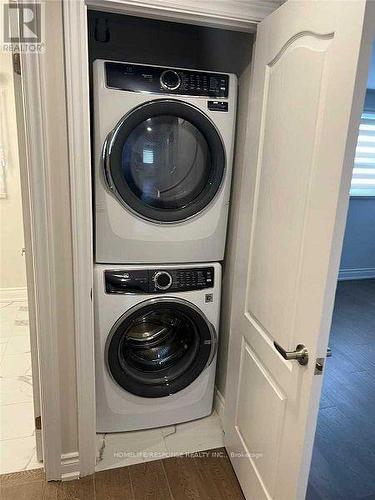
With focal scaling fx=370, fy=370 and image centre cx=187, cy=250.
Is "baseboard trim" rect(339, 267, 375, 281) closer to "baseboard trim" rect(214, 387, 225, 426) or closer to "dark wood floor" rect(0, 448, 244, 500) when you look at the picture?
"baseboard trim" rect(214, 387, 225, 426)

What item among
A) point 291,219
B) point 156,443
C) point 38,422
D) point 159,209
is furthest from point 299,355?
point 38,422

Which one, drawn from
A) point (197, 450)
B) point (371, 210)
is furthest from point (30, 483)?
point (371, 210)

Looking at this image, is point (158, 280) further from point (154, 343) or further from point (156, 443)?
point (156, 443)

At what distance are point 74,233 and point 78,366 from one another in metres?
0.57

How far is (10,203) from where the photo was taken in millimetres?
3225

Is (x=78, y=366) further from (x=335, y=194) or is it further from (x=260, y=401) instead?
(x=335, y=194)

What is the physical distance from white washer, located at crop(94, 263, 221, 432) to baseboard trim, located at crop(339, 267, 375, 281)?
316 centimetres

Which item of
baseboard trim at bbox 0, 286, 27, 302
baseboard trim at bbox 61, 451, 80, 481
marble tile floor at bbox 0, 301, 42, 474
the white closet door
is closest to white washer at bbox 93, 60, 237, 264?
the white closet door

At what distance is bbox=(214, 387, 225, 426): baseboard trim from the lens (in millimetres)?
2062

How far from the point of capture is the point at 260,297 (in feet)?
4.73

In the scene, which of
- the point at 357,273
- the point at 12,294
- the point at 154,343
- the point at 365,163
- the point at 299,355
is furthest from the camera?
the point at 357,273

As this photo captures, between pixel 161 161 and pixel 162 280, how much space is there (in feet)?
1.83

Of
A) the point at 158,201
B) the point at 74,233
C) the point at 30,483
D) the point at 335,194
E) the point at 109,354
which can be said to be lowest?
the point at 30,483

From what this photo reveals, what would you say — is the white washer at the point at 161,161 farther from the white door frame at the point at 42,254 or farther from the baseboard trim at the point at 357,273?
the baseboard trim at the point at 357,273
